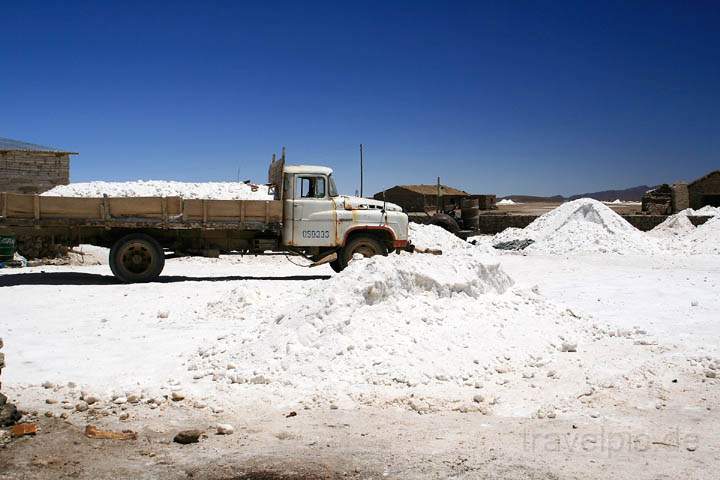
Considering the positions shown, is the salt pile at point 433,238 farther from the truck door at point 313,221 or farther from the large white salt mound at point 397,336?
the large white salt mound at point 397,336

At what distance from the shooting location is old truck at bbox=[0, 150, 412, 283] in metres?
12.9

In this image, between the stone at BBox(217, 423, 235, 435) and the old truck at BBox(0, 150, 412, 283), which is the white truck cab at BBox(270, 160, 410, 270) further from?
the stone at BBox(217, 423, 235, 435)

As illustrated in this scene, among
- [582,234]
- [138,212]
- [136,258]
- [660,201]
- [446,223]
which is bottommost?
[136,258]

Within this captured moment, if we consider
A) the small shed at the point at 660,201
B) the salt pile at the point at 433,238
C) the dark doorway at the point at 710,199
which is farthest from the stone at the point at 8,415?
the dark doorway at the point at 710,199

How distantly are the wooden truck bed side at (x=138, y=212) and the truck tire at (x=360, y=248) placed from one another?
62.7 inches

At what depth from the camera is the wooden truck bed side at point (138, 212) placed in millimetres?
12695

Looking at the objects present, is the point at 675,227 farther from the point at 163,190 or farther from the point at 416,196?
the point at 163,190

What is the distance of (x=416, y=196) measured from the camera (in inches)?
1352

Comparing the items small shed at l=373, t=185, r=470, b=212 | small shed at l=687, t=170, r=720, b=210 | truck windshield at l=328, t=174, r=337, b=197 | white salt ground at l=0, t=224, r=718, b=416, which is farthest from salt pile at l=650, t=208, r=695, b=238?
truck windshield at l=328, t=174, r=337, b=197

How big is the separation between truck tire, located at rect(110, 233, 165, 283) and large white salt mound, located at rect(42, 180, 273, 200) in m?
14.7

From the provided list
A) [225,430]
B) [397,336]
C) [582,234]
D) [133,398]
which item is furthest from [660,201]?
[225,430]

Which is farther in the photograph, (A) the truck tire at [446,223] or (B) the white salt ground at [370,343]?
(A) the truck tire at [446,223]

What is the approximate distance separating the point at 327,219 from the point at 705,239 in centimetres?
1494

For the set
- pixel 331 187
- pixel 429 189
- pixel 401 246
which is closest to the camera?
pixel 331 187
